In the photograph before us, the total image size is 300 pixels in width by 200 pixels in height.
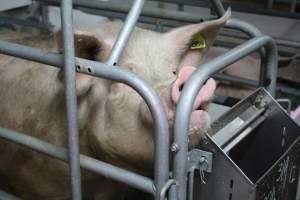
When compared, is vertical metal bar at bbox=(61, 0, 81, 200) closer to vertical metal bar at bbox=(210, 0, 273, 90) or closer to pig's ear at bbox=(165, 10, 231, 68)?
pig's ear at bbox=(165, 10, 231, 68)

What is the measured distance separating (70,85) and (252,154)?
0.68 meters

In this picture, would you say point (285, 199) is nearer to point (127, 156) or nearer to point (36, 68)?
point (127, 156)

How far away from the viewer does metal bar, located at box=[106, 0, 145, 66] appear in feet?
3.15

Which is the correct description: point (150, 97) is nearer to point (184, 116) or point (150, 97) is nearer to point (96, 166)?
point (184, 116)

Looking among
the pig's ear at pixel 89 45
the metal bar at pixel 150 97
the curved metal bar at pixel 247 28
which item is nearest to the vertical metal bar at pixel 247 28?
the curved metal bar at pixel 247 28

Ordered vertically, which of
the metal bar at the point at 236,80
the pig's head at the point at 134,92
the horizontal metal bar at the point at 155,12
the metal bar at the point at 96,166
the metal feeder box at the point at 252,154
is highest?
the horizontal metal bar at the point at 155,12

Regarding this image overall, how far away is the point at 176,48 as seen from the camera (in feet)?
4.07

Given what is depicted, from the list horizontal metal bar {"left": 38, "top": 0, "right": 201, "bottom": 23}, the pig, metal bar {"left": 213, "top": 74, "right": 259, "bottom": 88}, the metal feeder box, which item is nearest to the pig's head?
the pig

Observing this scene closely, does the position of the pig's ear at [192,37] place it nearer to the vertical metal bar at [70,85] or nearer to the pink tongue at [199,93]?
the pink tongue at [199,93]

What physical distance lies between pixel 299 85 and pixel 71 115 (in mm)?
1525

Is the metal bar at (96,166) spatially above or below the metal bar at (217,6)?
below

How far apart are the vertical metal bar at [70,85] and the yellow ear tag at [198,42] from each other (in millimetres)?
441

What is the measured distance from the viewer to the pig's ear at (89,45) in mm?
1084

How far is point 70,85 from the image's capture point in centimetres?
92
